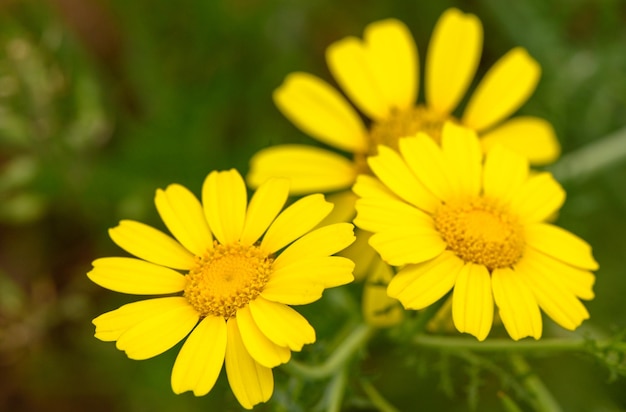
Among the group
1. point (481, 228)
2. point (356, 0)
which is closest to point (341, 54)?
point (481, 228)

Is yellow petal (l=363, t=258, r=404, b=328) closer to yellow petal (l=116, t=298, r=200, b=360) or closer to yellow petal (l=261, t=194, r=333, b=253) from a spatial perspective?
yellow petal (l=261, t=194, r=333, b=253)

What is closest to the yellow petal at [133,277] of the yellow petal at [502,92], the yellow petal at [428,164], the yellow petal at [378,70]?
the yellow petal at [428,164]

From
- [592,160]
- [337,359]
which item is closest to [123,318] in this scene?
[337,359]

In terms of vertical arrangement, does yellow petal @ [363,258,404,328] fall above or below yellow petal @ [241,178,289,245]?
below

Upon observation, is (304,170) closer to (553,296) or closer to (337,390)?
(337,390)

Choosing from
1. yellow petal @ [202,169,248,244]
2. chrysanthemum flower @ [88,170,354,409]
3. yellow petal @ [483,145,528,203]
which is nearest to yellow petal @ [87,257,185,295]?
chrysanthemum flower @ [88,170,354,409]
